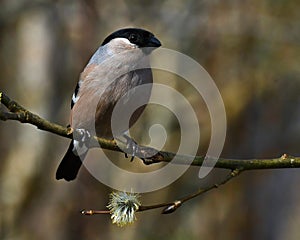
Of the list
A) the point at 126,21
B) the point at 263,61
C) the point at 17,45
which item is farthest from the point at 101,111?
the point at 17,45

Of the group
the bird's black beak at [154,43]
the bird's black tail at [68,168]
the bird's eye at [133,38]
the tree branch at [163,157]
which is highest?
the bird's eye at [133,38]

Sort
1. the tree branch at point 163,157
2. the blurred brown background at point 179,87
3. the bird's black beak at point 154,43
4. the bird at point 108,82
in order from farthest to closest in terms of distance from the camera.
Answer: the blurred brown background at point 179,87, the bird's black beak at point 154,43, the bird at point 108,82, the tree branch at point 163,157

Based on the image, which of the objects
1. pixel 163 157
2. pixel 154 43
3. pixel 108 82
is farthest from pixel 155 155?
pixel 154 43

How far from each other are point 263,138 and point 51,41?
8.53 feet

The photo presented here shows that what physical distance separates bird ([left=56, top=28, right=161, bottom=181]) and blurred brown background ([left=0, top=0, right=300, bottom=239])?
2.44 meters

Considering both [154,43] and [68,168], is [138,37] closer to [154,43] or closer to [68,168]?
[154,43]

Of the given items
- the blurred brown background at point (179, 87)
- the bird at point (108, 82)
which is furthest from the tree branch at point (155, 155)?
the blurred brown background at point (179, 87)

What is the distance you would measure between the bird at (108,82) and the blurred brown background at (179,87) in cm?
244

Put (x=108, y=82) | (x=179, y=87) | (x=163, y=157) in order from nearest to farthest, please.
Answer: (x=163, y=157) < (x=108, y=82) < (x=179, y=87)

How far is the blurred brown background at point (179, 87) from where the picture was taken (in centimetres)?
669

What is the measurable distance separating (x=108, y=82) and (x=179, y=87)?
10.4 feet

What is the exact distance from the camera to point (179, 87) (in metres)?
6.86

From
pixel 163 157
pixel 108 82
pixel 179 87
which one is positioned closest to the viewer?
pixel 163 157

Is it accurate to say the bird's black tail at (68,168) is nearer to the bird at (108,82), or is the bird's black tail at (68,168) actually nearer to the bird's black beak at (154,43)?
the bird at (108,82)
